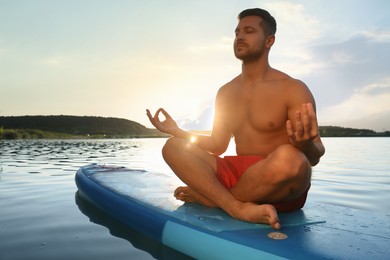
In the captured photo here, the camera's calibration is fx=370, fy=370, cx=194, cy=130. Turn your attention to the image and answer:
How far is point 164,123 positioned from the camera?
129 inches

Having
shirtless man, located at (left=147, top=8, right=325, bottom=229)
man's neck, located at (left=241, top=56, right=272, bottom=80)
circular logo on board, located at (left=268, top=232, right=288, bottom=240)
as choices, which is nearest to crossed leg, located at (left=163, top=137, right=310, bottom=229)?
shirtless man, located at (left=147, top=8, right=325, bottom=229)

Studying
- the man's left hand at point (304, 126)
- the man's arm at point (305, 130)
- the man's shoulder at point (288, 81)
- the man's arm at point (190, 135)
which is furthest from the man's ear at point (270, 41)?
the man's left hand at point (304, 126)

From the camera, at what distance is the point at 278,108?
279 centimetres

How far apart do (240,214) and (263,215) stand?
0.20 meters

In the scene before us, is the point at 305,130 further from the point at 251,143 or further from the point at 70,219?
the point at 70,219

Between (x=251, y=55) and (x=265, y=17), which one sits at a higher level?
(x=265, y=17)

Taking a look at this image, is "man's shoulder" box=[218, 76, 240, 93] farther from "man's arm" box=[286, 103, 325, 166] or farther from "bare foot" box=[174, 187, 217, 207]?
"man's arm" box=[286, 103, 325, 166]

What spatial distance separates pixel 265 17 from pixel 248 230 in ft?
5.42

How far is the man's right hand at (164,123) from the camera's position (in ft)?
10.5

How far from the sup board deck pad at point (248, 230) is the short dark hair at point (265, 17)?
4.83 feet

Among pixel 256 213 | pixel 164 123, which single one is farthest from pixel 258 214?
pixel 164 123

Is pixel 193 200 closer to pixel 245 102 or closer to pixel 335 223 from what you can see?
pixel 245 102

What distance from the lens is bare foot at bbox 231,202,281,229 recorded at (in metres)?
2.41

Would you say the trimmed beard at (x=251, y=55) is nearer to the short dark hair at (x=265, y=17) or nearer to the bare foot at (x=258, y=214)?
the short dark hair at (x=265, y=17)
